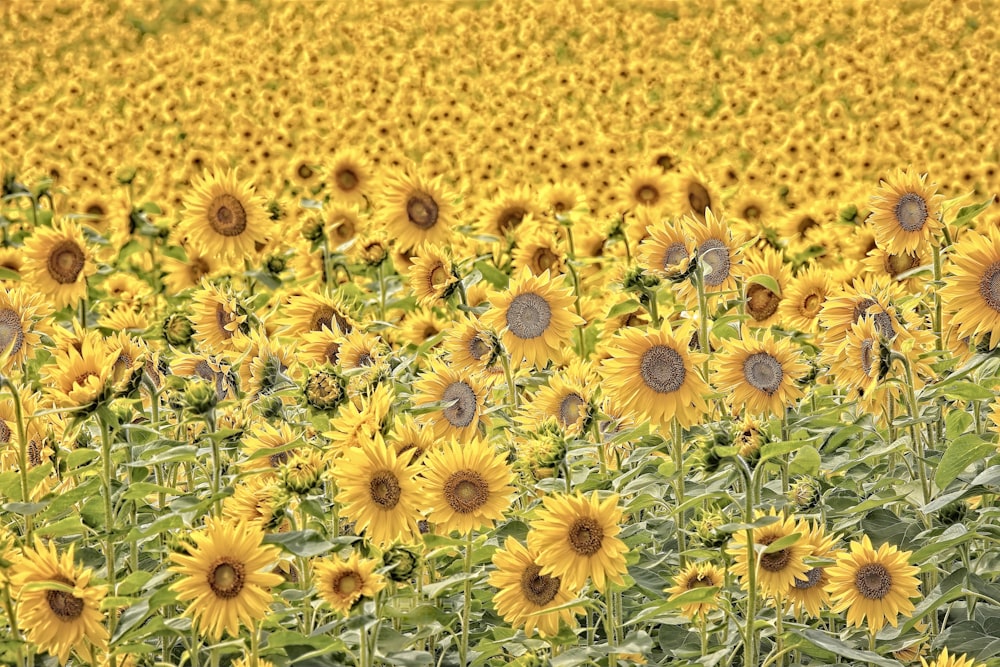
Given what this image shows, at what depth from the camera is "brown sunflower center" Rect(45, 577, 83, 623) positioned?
2365 mm

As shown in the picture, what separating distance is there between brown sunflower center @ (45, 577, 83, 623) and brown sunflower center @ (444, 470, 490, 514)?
0.69 metres

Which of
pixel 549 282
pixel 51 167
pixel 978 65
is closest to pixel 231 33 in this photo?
pixel 51 167

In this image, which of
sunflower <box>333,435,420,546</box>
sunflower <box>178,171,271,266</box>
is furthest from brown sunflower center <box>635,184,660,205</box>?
sunflower <box>333,435,420,546</box>

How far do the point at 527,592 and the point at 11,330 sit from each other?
4.50 ft

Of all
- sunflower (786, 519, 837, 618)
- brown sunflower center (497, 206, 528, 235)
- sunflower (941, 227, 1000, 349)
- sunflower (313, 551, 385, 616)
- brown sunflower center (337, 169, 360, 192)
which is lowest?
sunflower (313, 551, 385, 616)

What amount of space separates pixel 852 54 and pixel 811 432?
752 centimetres

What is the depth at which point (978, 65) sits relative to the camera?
9961mm

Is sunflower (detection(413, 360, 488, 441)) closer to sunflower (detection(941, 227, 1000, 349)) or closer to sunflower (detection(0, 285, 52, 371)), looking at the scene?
sunflower (detection(0, 285, 52, 371))

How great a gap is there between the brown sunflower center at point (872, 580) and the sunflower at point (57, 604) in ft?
4.76

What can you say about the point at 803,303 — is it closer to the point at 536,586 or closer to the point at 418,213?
the point at 418,213

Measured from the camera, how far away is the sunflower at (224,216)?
4.47m

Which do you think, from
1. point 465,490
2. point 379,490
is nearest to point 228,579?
point 379,490

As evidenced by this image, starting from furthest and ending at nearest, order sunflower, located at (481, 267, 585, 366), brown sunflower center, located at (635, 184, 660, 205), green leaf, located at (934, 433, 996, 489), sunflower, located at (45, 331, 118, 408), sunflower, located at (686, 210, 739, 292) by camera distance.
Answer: brown sunflower center, located at (635, 184, 660, 205) → sunflower, located at (686, 210, 739, 292) → sunflower, located at (481, 267, 585, 366) → green leaf, located at (934, 433, 996, 489) → sunflower, located at (45, 331, 118, 408)

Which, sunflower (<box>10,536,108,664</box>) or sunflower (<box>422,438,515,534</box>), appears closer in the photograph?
sunflower (<box>10,536,108,664</box>)
